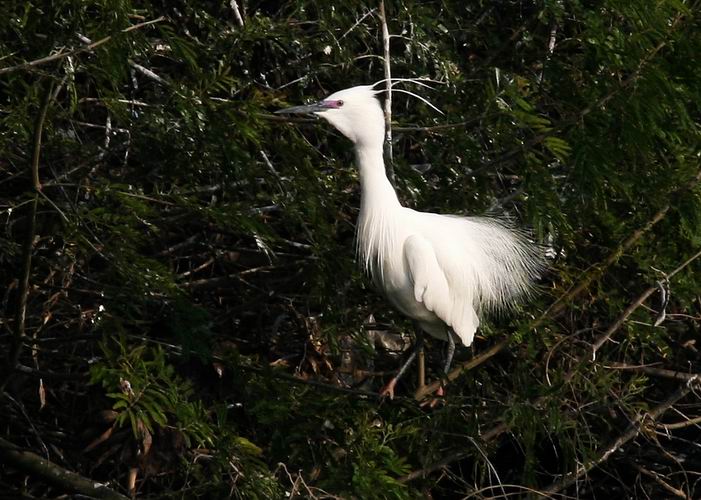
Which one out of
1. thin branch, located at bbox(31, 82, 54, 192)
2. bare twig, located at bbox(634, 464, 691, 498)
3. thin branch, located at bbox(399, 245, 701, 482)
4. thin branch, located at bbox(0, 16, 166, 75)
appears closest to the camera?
thin branch, located at bbox(0, 16, 166, 75)

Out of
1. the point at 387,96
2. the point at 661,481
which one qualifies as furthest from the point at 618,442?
the point at 387,96

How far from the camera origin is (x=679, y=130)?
282 centimetres

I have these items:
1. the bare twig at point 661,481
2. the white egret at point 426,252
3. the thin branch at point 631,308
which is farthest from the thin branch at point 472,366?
the bare twig at point 661,481

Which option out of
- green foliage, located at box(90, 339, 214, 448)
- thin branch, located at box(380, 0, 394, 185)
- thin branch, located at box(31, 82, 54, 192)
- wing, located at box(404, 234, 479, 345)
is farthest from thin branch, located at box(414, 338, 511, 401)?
thin branch, located at box(31, 82, 54, 192)

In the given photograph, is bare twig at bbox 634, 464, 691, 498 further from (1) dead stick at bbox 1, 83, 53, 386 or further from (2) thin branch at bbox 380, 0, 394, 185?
(1) dead stick at bbox 1, 83, 53, 386

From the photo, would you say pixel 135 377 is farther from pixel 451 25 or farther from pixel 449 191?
pixel 451 25

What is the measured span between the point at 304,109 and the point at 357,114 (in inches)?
7.9

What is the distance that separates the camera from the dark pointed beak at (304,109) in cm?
269

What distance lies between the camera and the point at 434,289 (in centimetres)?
311

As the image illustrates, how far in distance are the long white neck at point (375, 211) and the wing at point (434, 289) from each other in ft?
0.23

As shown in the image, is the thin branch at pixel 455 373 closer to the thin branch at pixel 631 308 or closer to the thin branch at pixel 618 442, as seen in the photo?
the thin branch at pixel 631 308

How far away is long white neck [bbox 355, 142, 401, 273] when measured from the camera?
2984 mm

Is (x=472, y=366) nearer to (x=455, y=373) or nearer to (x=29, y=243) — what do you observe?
(x=455, y=373)

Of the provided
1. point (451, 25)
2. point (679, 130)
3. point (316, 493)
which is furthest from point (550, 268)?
point (316, 493)
